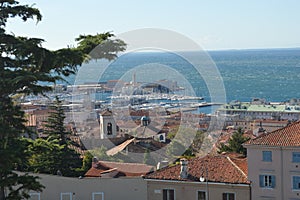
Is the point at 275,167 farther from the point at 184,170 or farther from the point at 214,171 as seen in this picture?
the point at 184,170

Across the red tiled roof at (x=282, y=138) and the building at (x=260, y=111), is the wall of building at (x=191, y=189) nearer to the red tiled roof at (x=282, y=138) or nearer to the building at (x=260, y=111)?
the red tiled roof at (x=282, y=138)

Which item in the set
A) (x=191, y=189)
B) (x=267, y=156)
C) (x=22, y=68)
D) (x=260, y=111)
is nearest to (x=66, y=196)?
(x=191, y=189)

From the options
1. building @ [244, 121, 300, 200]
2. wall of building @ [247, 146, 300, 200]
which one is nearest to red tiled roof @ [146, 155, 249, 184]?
wall of building @ [247, 146, 300, 200]

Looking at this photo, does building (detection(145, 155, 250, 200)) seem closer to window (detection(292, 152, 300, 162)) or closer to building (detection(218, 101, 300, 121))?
window (detection(292, 152, 300, 162))

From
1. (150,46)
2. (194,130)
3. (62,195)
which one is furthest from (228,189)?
(194,130)

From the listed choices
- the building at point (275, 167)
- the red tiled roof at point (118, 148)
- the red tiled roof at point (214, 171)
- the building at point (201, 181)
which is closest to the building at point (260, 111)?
the red tiled roof at point (118, 148)

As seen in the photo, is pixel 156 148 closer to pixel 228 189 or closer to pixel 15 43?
pixel 228 189
